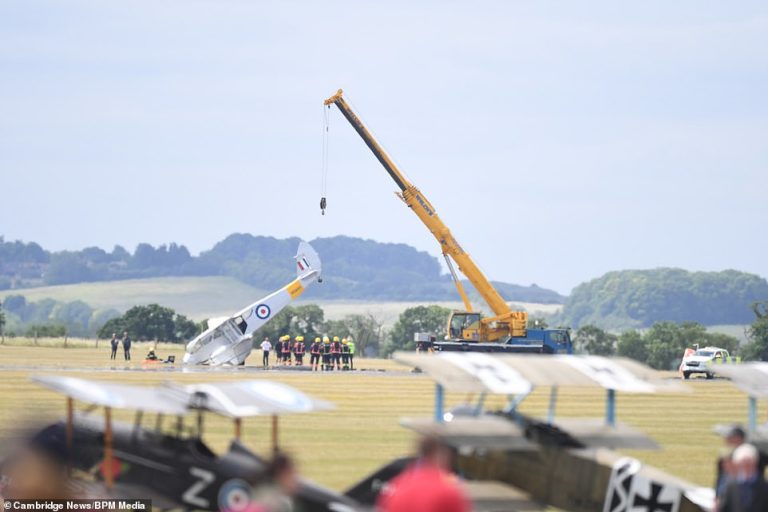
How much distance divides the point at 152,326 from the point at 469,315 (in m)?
49.1

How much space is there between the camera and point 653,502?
15648 mm

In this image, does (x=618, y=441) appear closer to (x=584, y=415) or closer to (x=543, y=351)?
(x=584, y=415)

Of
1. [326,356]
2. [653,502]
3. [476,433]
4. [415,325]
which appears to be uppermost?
[415,325]

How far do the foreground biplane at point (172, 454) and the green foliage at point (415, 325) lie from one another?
96333mm

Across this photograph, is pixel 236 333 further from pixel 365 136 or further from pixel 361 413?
pixel 361 413

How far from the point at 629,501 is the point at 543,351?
4662 centimetres

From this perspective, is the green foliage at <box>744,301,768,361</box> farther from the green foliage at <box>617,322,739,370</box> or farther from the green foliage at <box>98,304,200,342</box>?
the green foliage at <box>98,304,200,342</box>

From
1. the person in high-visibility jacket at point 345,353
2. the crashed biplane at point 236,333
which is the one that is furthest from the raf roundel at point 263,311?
the person in high-visibility jacket at point 345,353

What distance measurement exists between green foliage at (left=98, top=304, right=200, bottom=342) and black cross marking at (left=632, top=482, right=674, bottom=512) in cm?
9351

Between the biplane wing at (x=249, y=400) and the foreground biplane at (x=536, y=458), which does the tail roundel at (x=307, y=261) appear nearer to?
the foreground biplane at (x=536, y=458)

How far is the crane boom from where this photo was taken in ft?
206

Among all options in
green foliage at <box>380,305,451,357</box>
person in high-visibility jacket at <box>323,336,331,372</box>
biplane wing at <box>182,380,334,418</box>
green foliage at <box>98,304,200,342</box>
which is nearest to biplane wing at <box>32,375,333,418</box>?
biplane wing at <box>182,380,334,418</box>

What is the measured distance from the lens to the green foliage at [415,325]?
11281 cm

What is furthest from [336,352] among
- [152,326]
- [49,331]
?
[49,331]
